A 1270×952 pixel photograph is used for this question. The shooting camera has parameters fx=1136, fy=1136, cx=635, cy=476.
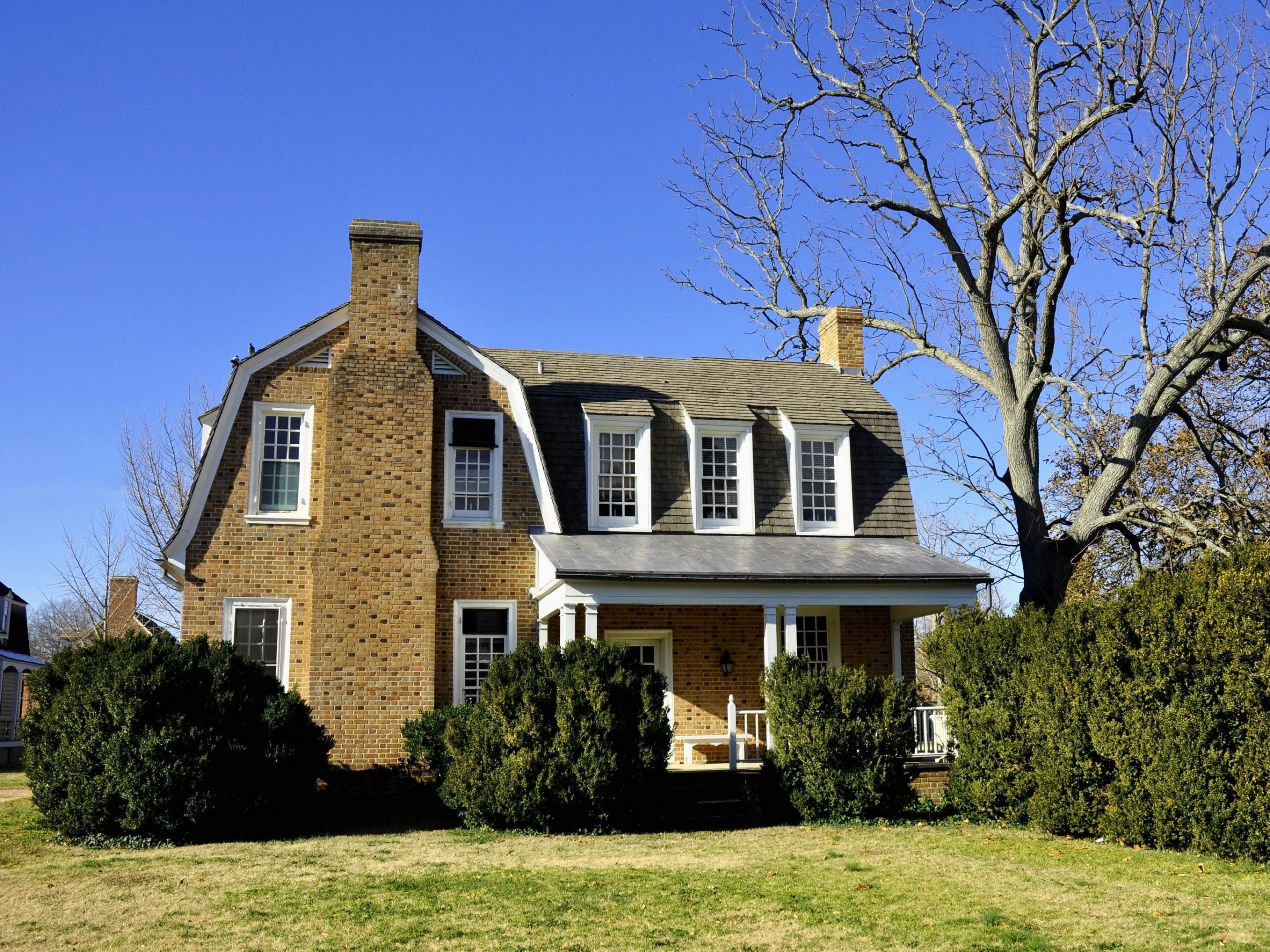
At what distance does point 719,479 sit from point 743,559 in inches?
93.6

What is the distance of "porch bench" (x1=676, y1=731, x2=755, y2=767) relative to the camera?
18219mm

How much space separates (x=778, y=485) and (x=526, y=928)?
39.1 feet

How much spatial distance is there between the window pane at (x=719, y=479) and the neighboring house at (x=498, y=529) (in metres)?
0.04

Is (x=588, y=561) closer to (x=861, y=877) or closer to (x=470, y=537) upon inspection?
(x=470, y=537)

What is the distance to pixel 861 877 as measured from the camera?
11.1 m

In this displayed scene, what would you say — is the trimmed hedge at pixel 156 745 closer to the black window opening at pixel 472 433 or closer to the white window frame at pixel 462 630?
the white window frame at pixel 462 630

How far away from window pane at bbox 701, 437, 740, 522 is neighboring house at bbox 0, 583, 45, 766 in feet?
72.9

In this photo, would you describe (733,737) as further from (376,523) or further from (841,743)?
(376,523)

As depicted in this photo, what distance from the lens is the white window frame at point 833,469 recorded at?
→ 19.9 m

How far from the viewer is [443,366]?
721 inches

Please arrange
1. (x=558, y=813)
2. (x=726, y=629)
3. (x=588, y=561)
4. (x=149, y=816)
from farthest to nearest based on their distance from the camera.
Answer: (x=726, y=629) → (x=588, y=561) → (x=558, y=813) → (x=149, y=816)

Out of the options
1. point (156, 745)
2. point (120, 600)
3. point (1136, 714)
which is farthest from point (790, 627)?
point (120, 600)

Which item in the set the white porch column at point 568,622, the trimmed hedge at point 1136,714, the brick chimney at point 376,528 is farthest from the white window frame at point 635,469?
the trimmed hedge at point 1136,714

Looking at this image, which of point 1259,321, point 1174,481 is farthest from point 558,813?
→ point 1174,481
